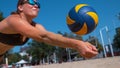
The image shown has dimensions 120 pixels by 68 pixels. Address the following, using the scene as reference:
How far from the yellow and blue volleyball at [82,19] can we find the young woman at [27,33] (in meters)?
2.42

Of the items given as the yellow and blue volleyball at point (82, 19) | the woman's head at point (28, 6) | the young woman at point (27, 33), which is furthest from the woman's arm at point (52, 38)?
the yellow and blue volleyball at point (82, 19)

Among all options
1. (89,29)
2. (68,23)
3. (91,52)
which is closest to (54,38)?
(91,52)

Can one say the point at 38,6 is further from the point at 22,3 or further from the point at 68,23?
the point at 68,23

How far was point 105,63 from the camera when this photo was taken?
→ 9250mm

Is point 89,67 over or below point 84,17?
below

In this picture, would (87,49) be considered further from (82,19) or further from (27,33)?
(82,19)

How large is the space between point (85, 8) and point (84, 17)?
39cm

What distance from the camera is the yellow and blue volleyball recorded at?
20.5 feet

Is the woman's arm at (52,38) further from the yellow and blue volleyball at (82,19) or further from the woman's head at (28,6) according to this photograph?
the yellow and blue volleyball at (82,19)

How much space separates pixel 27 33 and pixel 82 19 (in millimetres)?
3607

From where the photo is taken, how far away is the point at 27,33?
2.87 metres

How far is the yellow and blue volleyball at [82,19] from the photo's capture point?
625 cm

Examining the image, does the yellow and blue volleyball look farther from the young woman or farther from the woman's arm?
the woman's arm

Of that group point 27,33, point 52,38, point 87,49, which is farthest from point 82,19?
point 87,49
